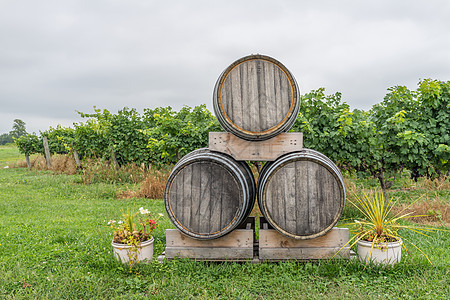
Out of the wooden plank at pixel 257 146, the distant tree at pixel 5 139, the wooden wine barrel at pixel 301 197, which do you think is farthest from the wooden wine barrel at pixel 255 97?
the distant tree at pixel 5 139

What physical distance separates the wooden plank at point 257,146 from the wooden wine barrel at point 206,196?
0.72 ft

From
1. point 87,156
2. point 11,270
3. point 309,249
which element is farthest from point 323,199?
point 87,156

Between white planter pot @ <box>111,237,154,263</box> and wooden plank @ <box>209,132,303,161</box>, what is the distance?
1.35 meters

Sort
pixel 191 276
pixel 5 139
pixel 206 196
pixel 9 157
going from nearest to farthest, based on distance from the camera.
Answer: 1. pixel 191 276
2. pixel 206 196
3. pixel 9 157
4. pixel 5 139

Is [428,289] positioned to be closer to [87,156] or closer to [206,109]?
[206,109]

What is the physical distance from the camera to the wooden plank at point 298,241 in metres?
3.78

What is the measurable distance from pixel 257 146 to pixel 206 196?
2.69ft

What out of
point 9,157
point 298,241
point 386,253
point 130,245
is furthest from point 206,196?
point 9,157

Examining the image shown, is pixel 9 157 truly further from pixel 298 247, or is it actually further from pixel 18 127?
pixel 18 127

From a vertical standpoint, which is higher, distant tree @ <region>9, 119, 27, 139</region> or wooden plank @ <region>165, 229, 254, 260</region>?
distant tree @ <region>9, 119, 27, 139</region>

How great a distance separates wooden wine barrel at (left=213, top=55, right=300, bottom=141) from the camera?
3635 millimetres

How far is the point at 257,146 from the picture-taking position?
3.83 meters

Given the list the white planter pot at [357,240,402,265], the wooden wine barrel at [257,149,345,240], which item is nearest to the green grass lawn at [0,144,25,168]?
the wooden wine barrel at [257,149,345,240]

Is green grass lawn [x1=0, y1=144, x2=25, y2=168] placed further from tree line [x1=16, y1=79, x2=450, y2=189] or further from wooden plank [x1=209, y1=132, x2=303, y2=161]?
wooden plank [x1=209, y1=132, x2=303, y2=161]
